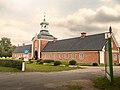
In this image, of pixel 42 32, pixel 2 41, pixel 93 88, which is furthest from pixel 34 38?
pixel 93 88

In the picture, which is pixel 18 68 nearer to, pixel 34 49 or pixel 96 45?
pixel 96 45

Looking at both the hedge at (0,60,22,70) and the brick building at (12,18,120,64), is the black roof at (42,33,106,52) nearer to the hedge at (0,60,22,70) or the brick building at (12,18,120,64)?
the brick building at (12,18,120,64)

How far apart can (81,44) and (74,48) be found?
206 cm

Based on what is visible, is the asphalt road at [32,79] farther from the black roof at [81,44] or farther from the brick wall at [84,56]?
the black roof at [81,44]

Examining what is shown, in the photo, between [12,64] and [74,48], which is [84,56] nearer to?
[74,48]

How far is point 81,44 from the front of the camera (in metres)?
41.6

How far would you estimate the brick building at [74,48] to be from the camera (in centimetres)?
3631

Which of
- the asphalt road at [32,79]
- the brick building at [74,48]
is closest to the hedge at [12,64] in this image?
the asphalt road at [32,79]

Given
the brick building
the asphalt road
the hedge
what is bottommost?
the asphalt road

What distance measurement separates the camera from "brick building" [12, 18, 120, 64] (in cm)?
3631

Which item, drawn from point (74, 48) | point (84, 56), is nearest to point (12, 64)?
point (84, 56)

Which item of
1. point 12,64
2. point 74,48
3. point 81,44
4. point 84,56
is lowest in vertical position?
point 12,64

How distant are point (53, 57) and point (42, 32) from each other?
39.1 feet

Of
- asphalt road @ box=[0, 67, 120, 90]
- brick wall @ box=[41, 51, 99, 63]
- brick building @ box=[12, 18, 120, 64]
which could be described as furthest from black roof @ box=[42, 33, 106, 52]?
asphalt road @ box=[0, 67, 120, 90]
